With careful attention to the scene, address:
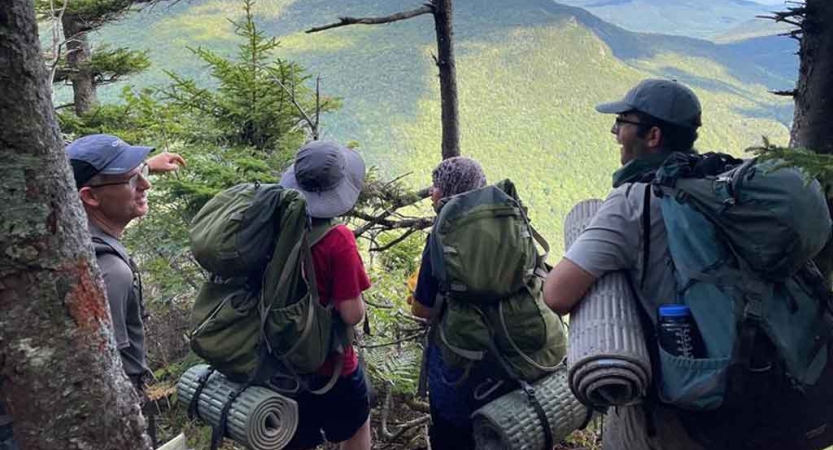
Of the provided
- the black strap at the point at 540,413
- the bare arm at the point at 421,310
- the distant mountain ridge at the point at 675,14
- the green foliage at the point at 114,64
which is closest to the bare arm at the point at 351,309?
the bare arm at the point at 421,310

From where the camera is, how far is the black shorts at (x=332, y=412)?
3021 mm

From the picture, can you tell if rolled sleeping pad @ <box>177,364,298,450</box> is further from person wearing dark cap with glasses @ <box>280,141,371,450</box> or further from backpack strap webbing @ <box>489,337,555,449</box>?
backpack strap webbing @ <box>489,337,555,449</box>

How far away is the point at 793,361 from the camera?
1836 millimetres

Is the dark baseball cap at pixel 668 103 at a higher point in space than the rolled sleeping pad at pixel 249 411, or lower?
higher

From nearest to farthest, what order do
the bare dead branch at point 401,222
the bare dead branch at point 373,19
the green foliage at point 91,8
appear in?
the bare dead branch at point 373,19
the bare dead branch at point 401,222
the green foliage at point 91,8

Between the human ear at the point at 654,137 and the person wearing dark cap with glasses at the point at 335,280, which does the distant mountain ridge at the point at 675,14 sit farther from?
the human ear at the point at 654,137

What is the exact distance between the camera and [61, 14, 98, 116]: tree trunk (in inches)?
324

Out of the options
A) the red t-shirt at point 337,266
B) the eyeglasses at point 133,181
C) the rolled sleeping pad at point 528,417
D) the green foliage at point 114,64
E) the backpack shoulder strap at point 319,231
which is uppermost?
the eyeglasses at point 133,181

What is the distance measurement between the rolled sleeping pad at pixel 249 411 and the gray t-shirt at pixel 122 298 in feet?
1.18

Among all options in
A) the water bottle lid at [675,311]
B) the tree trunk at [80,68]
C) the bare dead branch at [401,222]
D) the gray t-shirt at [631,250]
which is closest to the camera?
the water bottle lid at [675,311]

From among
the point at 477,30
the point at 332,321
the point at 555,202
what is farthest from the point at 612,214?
the point at 477,30

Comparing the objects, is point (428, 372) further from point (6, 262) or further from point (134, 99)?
point (134, 99)

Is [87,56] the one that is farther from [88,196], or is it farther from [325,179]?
[325,179]

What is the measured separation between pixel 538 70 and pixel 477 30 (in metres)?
10.8
